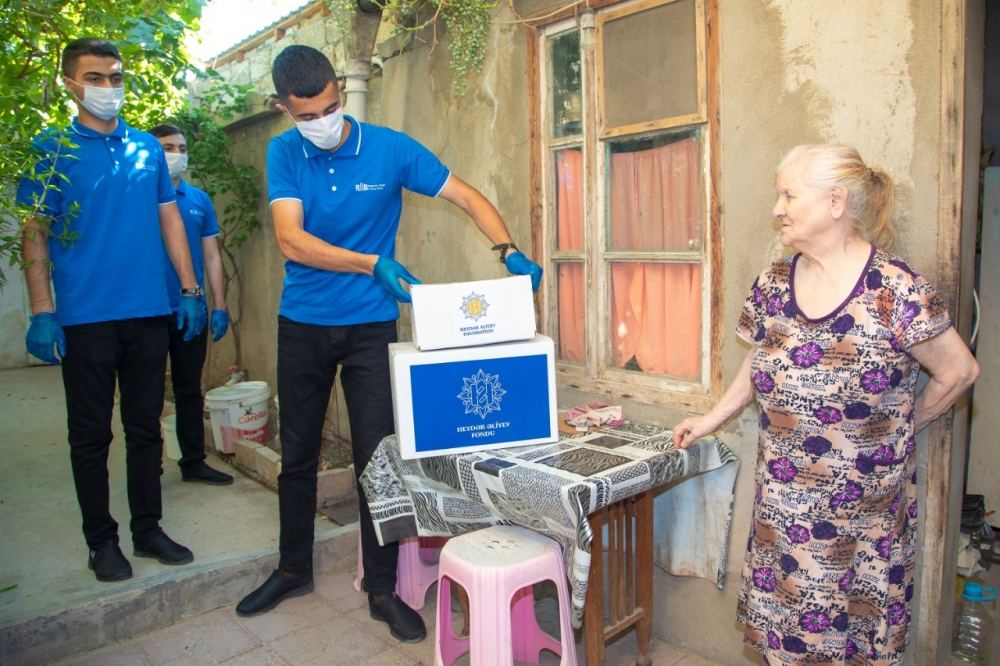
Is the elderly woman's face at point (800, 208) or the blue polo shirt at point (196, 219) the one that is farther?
the blue polo shirt at point (196, 219)

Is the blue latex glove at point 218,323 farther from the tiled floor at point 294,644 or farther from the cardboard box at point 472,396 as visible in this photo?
the cardboard box at point 472,396

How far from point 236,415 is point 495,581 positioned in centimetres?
336

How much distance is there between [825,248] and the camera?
2094 mm

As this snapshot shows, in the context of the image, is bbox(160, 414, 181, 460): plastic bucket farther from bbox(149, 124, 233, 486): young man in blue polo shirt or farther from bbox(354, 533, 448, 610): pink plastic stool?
bbox(354, 533, 448, 610): pink plastic stool

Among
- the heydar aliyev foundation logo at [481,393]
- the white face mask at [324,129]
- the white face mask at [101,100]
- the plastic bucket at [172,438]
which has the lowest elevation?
the plastic bucket at [172,438]

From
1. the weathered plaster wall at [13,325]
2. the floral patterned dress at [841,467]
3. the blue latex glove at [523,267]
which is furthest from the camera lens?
the weathered plaster wall at [13,325]

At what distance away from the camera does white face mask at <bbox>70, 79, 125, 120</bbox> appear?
318 cm

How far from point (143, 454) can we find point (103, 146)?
137 cm

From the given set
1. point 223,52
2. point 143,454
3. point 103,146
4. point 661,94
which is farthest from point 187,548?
point 223,52

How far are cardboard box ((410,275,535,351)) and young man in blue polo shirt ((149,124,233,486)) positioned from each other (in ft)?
7.72

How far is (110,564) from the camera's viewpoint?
3348mm

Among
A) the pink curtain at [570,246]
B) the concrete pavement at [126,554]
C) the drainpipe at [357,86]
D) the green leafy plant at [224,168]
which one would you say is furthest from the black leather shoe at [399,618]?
the green leafy plant at [224,168]

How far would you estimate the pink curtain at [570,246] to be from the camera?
137 inches

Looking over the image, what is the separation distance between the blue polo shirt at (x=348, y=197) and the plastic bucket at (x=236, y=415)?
2.42 m
